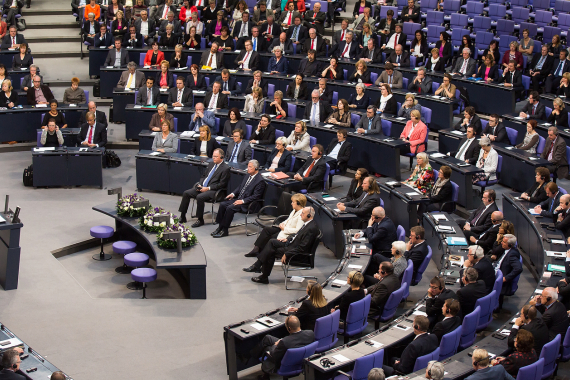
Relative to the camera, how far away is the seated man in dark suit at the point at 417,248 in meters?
10.2

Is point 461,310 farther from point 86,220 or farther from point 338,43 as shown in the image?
point 338,43

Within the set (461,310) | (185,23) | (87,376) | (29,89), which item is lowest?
(87,376)

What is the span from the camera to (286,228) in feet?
36.5

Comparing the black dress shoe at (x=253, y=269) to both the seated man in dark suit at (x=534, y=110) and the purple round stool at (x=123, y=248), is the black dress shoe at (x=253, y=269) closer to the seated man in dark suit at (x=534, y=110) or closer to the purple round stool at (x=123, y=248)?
the purple round stool at (x=123, y=248)

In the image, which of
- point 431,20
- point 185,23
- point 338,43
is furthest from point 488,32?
point 185,23

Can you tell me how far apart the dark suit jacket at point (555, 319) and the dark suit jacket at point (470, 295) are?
0.84m

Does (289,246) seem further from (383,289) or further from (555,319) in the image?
(555,319)

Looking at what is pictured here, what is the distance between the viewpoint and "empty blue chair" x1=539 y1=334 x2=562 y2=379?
297 inches

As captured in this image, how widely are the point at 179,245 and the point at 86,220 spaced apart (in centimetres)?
331

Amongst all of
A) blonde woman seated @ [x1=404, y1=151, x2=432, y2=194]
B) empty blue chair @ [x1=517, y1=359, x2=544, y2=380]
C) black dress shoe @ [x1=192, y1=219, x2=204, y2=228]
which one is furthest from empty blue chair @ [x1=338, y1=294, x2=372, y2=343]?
black dress shoe @ [x1=192, y1=219, x2=204, y2=228]

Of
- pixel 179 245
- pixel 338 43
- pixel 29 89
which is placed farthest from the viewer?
pixel 338 43

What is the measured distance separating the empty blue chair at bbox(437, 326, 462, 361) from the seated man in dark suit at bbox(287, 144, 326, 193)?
18.4 ft

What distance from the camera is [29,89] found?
53.7 ft

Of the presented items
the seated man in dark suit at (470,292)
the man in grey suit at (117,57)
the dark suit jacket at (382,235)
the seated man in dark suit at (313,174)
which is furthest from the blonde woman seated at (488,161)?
the man in grey suit at (117,57)
